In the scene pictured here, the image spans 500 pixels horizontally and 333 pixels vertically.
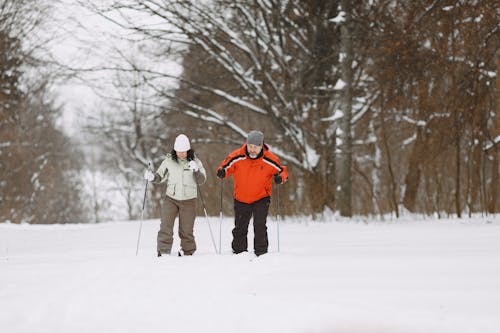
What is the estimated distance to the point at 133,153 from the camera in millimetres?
23453

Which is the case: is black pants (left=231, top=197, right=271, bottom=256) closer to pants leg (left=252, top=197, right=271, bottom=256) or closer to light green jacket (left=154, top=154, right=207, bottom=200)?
pants leg (left=252, top=197, right=271, bottom=256)

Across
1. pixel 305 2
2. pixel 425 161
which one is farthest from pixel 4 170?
pixel 425 161

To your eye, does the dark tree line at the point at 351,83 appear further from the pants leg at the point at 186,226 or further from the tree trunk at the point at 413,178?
the pants leg at the point at 186,226

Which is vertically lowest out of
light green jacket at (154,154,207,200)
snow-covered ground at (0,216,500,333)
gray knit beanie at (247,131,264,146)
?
snow-covered ground at (0,216,500,333)

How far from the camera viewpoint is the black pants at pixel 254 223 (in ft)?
19.4

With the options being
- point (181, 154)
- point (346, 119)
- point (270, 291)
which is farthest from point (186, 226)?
point (346, 119)

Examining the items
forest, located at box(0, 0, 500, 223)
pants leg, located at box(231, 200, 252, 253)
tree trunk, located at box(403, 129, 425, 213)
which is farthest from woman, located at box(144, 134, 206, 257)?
tree trunk, located at box(403, 129, 425, 213)

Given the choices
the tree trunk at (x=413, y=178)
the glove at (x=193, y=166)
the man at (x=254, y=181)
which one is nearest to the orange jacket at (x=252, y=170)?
the man at (x=254, y=181)

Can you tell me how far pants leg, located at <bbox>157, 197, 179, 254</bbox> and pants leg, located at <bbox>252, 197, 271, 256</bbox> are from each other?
40.6 inches

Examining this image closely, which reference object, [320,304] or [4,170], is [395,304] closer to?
[320,304]

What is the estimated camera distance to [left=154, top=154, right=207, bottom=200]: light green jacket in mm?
6219

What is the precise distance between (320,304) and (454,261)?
176 cm

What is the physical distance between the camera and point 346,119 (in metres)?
11.6

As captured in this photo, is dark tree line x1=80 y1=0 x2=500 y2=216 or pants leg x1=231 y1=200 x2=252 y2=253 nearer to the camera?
pants leg x1=231 y1=200 x2=252 y2=253
